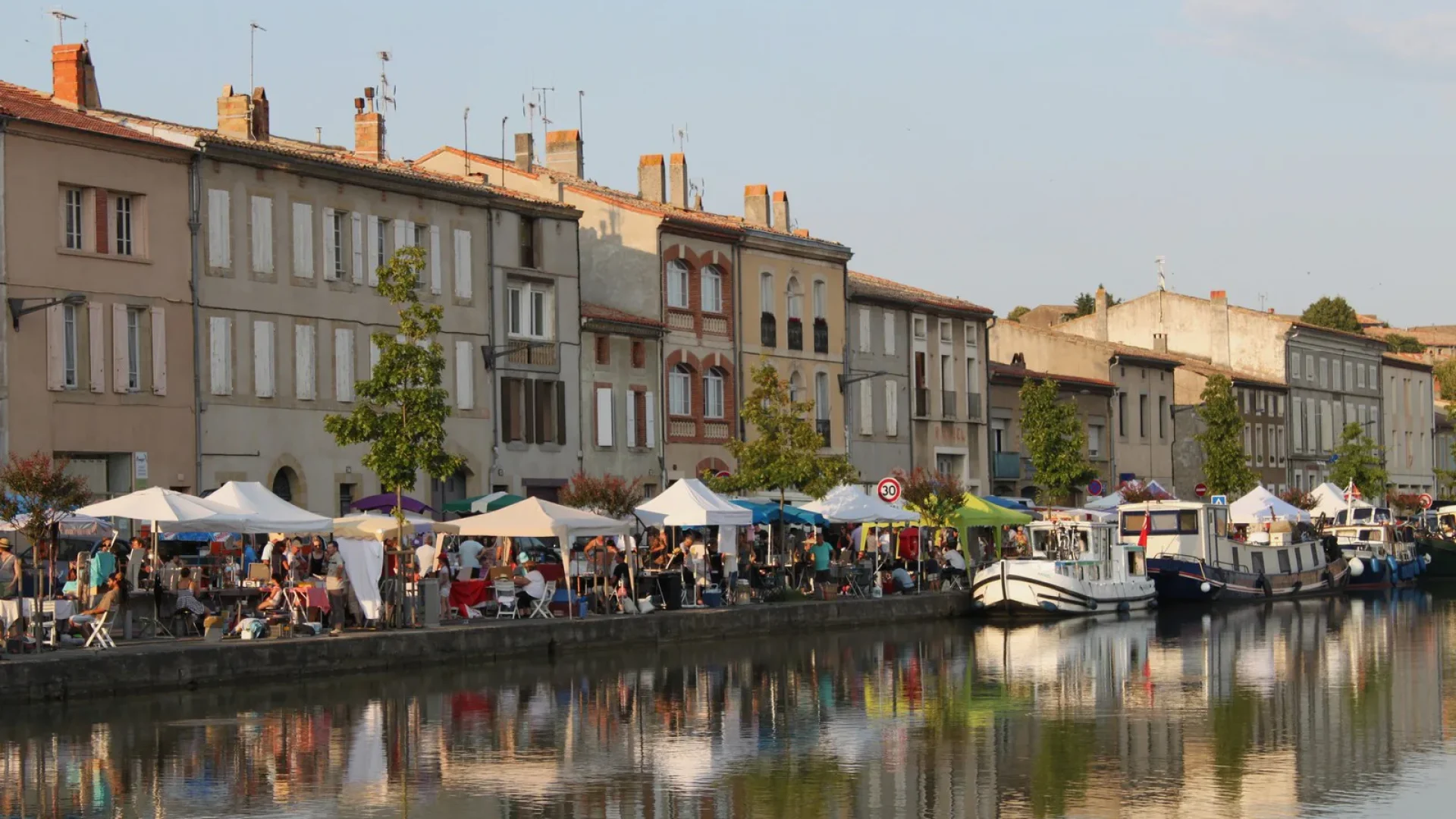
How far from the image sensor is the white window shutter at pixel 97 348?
41.8m

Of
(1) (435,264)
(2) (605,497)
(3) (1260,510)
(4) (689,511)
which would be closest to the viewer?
(4) (689,511)

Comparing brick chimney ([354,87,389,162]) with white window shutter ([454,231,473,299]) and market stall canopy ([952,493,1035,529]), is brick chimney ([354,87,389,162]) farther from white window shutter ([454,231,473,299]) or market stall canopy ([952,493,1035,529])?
market stall canopy ([952,493,1035,529])

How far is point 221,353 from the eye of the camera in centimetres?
4488

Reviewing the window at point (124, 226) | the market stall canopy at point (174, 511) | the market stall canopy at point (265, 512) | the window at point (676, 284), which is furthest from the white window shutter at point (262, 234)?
the window at point (676, 284)

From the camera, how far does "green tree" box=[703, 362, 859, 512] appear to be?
4931cm

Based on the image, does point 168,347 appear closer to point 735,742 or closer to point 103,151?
point 103,151

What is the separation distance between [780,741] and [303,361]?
88.9ft

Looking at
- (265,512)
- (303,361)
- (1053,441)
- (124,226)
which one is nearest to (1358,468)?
(1053,441)

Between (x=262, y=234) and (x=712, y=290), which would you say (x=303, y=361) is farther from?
(x=712, y=290)

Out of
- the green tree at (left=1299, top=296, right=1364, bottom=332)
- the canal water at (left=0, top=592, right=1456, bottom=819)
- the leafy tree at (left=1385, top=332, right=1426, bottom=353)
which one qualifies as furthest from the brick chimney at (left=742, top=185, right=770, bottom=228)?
the leafy tree at (left=1385, top=332, right=1426, bottom=353)

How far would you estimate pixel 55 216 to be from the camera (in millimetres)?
41406

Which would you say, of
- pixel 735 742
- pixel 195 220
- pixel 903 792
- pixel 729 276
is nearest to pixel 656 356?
pixel 729 276

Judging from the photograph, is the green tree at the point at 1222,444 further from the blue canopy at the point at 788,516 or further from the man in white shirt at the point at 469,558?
the man in white shirt at the point at 469,558

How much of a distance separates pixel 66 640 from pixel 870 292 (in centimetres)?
4086
